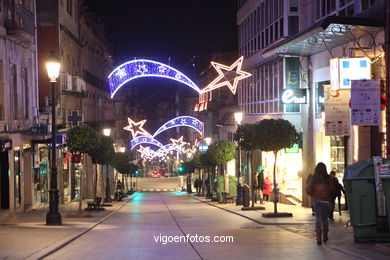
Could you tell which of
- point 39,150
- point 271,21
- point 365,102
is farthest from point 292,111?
point 365,102

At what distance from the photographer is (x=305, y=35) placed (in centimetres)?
2316

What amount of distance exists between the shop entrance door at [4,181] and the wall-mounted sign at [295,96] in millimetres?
11507

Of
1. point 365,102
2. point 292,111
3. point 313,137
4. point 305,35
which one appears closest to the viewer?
point 365,102

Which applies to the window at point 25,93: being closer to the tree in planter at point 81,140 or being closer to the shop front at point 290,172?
the tree in planter at point 81,140

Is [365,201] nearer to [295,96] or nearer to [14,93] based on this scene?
[295,96]

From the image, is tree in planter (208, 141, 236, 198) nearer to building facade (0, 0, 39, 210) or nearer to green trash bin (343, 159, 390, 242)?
building facade (0, 0, 39, 210)

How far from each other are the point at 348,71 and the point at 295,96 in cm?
764

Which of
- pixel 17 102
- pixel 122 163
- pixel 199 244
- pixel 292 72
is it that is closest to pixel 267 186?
pixel 292 72

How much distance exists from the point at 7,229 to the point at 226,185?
20406 mm

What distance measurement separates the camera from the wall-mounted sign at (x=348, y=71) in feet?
68.8

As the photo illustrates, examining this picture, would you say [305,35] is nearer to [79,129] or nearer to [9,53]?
[79,129]

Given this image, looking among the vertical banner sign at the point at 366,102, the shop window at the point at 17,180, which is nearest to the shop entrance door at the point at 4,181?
the shop window at the point at 17,180

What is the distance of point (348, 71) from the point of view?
2141 centimetres

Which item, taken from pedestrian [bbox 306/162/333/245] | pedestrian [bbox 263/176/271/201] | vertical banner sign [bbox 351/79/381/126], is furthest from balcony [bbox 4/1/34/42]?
pedestrian [bbox 306/162/333/245]
